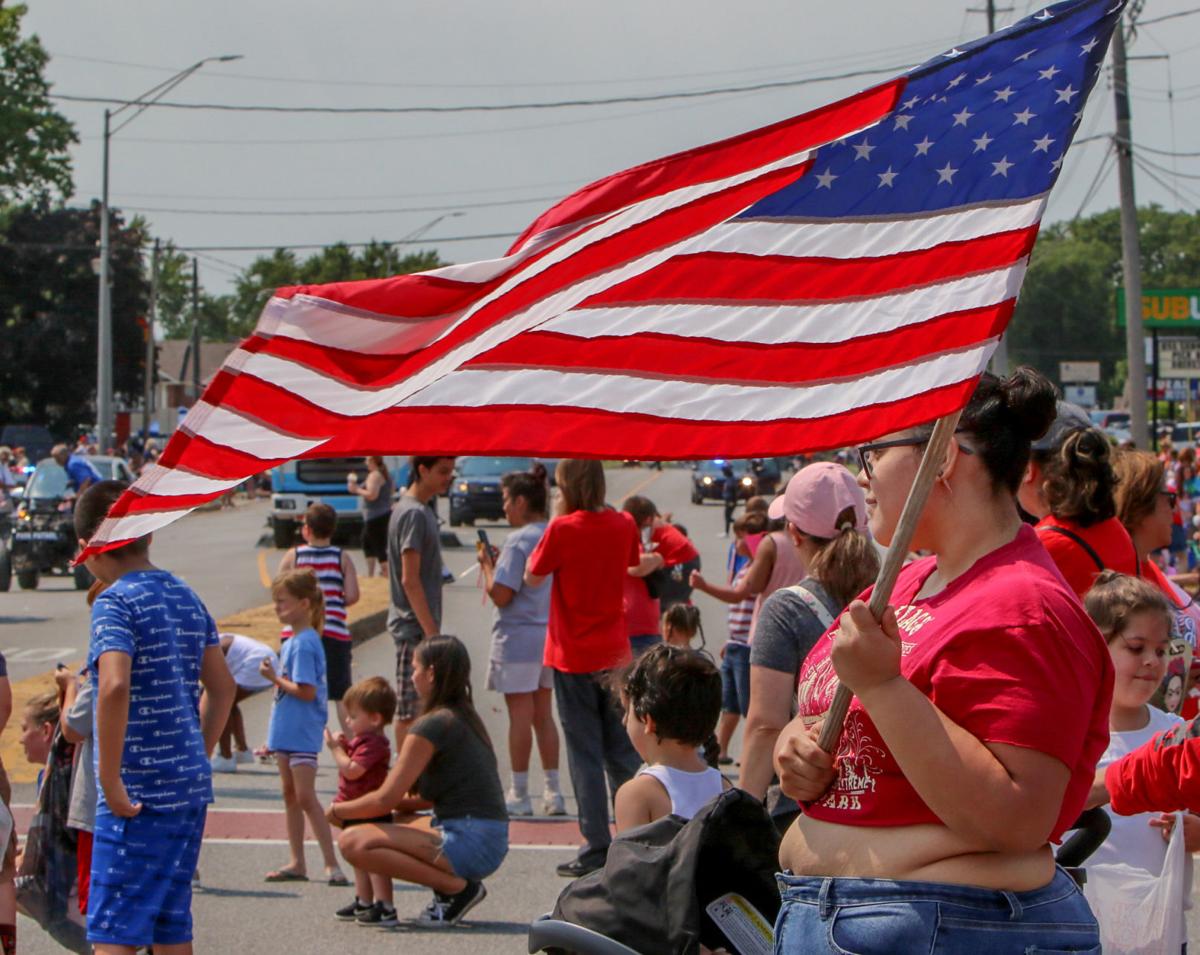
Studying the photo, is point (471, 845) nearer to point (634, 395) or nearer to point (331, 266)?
point (634, 395)

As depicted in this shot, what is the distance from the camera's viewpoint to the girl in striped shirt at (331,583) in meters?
10.7

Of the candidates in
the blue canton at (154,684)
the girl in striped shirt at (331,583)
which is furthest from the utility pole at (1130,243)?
the blue canton at (154,684)

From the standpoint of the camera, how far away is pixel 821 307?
3445 millimetres

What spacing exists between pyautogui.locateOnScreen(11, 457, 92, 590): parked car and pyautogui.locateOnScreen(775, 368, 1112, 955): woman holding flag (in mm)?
22858

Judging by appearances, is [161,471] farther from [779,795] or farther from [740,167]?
[779,795]

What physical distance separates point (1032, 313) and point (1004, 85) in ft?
356

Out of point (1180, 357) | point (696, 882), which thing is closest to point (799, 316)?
point (696, 882)

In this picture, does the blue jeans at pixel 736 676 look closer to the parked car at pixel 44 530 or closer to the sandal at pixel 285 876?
the sandal at pixel 285 876

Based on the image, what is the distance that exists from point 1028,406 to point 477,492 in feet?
115

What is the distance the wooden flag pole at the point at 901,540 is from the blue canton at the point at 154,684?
2811 mm

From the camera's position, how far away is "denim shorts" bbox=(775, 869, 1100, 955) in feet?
9.00

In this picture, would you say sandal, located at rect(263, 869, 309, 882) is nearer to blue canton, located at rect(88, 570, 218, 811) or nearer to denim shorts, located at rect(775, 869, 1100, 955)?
blue canton, located at rect(88, 570, 218, 811)

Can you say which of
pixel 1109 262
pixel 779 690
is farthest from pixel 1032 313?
pixel 779 690

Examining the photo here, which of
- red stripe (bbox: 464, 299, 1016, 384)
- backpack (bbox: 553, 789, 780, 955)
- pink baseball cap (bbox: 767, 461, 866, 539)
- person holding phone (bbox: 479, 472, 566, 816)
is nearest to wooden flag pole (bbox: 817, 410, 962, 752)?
red stripe (bbox: 464, 299, 1016, 384)
